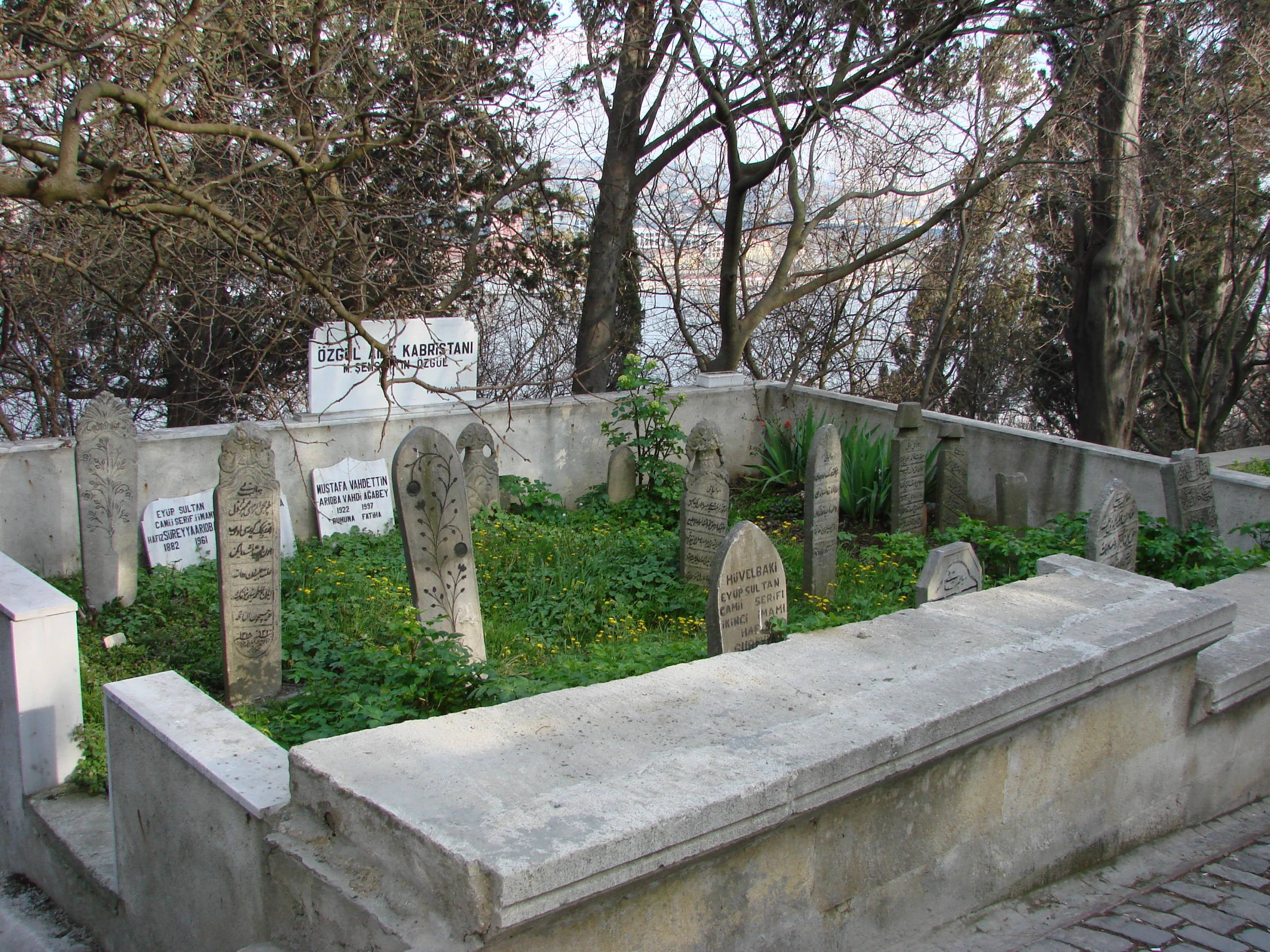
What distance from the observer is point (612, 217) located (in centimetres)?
1251

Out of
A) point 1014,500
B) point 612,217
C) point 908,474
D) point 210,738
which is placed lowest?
point 210,738

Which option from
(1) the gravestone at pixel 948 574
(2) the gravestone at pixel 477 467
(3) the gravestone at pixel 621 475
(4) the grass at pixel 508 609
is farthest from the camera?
(3) the gravestone at pixel 621 475

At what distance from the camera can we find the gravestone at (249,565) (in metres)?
5.52

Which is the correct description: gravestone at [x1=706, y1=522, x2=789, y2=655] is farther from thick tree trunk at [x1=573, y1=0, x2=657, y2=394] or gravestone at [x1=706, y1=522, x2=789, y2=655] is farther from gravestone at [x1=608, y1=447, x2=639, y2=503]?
thick tree trunk at [x1=573, y1=0, x2=657, y2=394]

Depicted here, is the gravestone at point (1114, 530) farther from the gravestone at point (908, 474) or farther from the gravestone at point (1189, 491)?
the gravestone at point (908, 474)

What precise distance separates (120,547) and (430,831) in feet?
19.0

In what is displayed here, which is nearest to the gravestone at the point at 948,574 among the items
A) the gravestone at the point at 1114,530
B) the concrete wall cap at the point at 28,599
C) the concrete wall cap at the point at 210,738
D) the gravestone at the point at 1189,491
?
the gravestone at the point at 1114,530

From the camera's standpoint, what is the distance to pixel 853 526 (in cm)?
959

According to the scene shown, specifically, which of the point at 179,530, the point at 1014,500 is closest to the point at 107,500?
the point at 179,530

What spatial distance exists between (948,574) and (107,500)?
544 centimetres

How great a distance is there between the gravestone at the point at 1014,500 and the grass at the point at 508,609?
263 millimetres

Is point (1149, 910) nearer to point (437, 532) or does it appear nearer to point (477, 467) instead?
point (437, 532)

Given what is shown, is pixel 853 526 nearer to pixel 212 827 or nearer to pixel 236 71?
pixel 236 71

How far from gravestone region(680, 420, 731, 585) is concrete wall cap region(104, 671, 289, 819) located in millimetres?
4626
